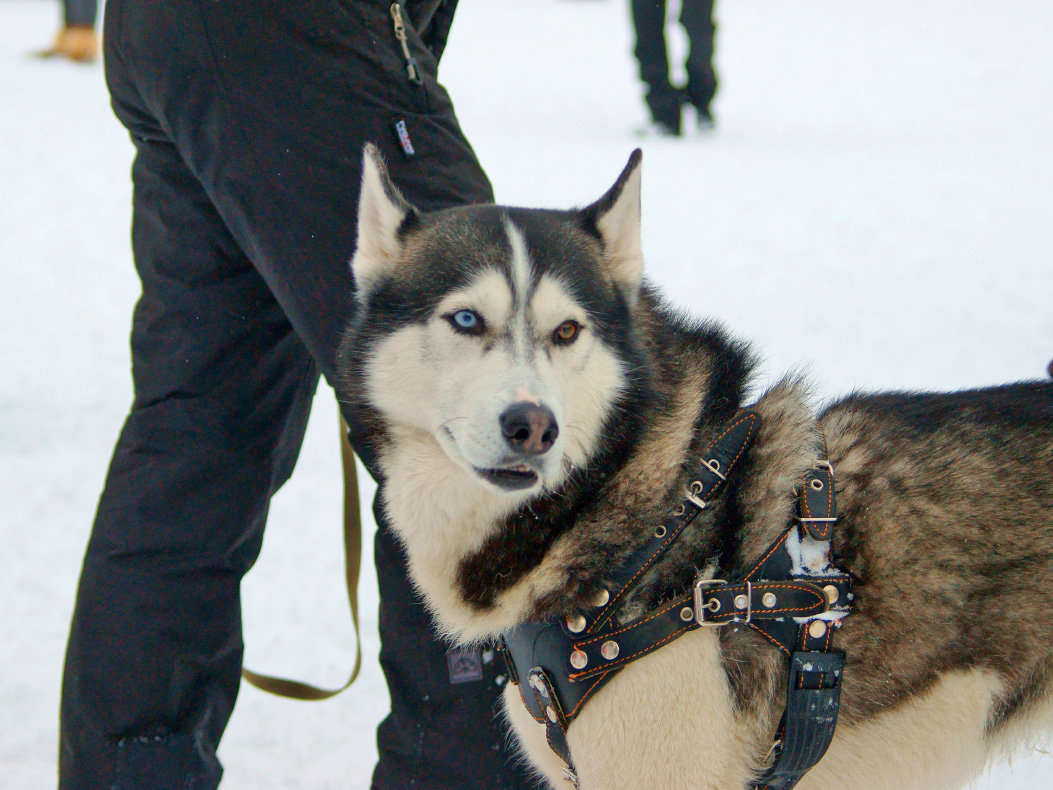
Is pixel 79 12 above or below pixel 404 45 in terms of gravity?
below

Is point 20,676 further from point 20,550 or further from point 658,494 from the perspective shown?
point 658,494

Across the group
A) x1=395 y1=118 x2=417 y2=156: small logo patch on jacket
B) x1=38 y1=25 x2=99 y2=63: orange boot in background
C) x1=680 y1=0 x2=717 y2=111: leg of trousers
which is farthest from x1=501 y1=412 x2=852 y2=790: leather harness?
x1=38 y1=25 x2=99 y2=63: orange boot in background

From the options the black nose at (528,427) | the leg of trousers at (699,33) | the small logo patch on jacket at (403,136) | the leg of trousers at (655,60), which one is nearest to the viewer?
the black nose at (528,427)

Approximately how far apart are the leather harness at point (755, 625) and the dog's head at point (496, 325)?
0.22 m

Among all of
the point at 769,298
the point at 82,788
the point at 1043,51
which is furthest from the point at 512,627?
the point at 1043,51

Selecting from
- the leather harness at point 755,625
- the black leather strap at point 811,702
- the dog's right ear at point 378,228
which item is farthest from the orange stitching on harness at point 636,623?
the dog's right ear at point 378,228

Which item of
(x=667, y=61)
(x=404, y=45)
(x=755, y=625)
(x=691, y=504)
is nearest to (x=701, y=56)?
(x=667, y=61)

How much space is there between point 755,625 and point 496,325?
638mm

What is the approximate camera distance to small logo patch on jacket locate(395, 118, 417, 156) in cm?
172

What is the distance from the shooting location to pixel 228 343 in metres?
1.97

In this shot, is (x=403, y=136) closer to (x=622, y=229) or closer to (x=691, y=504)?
(x=622, y=229)

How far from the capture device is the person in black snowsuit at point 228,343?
170cm

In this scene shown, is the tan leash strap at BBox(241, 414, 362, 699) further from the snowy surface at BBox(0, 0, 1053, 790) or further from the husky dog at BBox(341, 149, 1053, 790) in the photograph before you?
the husky dog at BBox(341, 149, 1053, 790)

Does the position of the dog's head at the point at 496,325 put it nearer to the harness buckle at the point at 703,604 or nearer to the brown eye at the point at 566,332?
the brown eye at the point at 566,332
